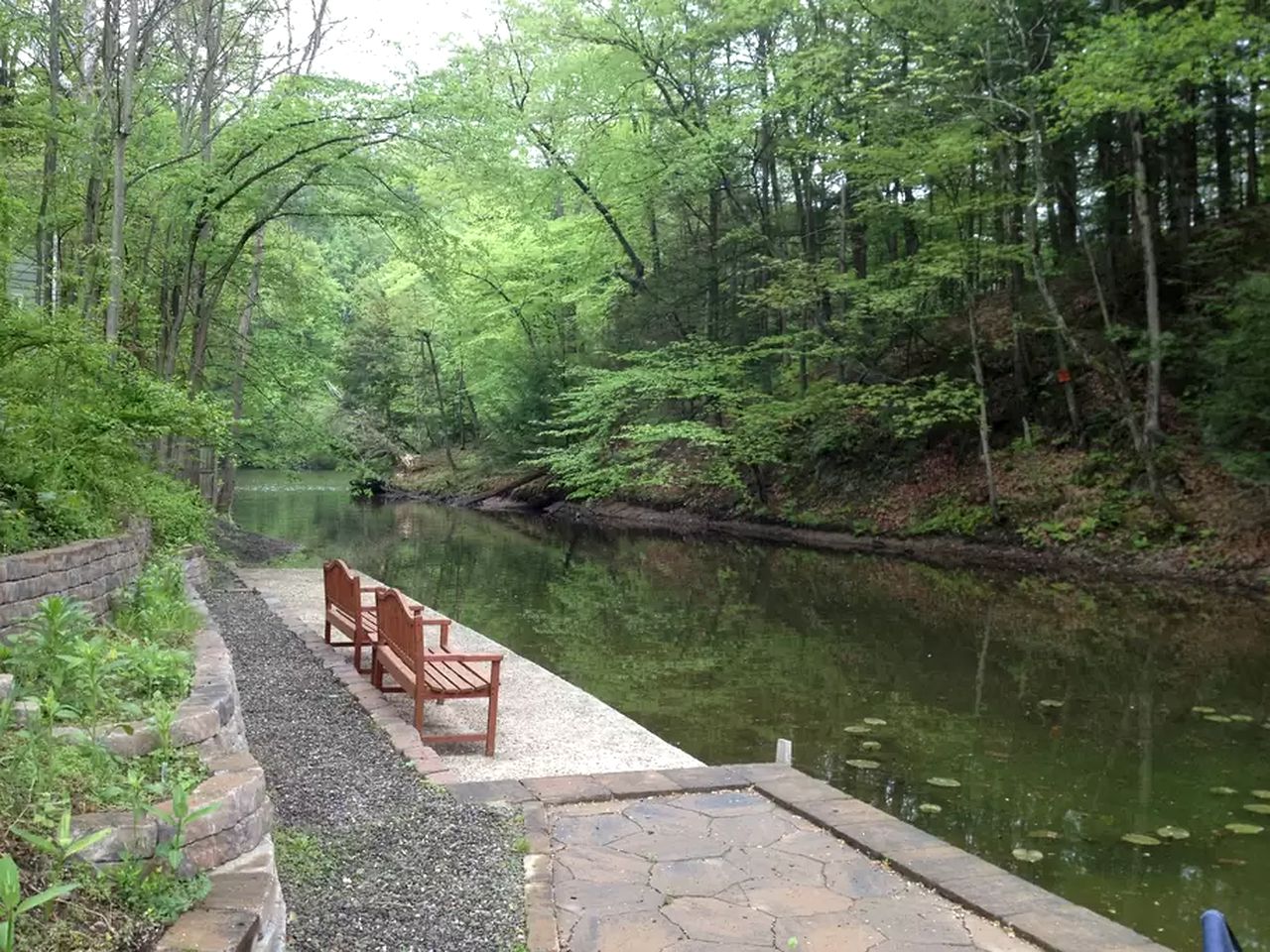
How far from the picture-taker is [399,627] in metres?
6.78

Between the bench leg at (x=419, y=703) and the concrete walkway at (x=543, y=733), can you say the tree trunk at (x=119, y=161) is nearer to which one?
the concrete walkway at (x=543, y=733)

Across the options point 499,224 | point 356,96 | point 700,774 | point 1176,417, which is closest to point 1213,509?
point 1176,417

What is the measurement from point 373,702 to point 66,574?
217cm

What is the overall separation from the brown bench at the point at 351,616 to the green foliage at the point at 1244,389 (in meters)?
11.0

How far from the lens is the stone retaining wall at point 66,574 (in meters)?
4.65

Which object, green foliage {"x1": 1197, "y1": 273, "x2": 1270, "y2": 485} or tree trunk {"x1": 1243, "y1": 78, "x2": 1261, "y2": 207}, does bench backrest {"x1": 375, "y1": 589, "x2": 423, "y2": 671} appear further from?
tree trunk {"x1": 1243, "y1": 78, "x2": 1261, "y2": 207}

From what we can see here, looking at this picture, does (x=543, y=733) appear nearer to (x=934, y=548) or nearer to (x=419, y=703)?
(x=419, y=703)

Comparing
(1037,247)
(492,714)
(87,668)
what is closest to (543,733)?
(492,714)

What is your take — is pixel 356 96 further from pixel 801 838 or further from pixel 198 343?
pixel 801 838

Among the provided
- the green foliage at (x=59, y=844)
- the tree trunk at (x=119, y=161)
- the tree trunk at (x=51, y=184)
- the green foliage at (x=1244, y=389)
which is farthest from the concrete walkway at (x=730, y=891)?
the green foliage at (x=1244, y=389)

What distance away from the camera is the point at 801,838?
4410mm

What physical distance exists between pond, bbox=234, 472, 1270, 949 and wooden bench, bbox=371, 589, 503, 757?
1.60m

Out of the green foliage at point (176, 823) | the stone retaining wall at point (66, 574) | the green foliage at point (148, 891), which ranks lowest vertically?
the green foliage at point (148, 891)

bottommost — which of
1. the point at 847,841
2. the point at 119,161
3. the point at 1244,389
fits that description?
the point at 847,841
